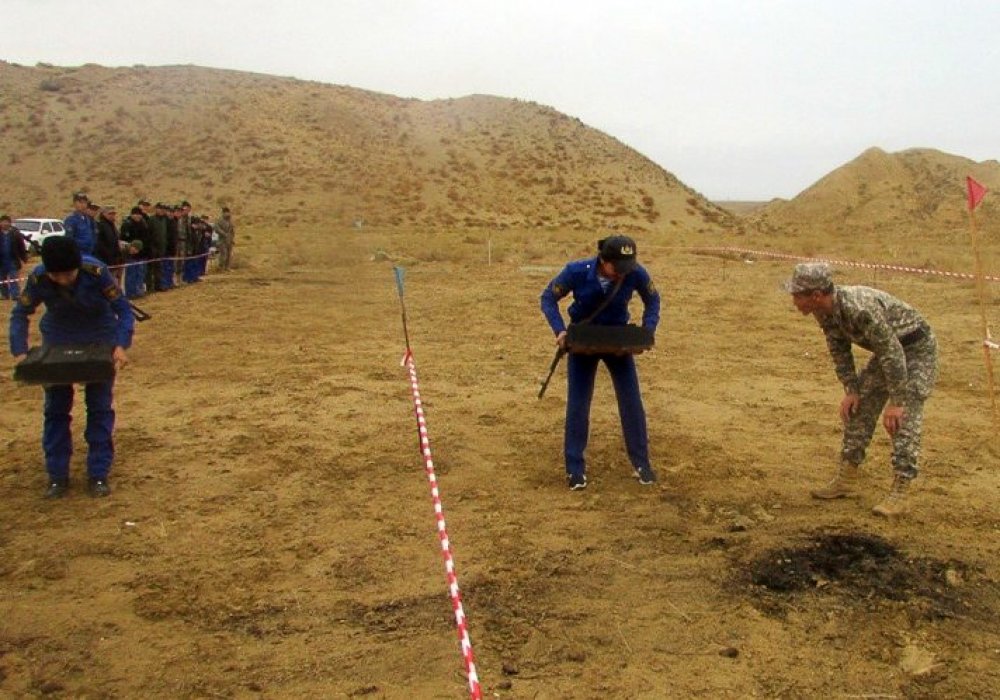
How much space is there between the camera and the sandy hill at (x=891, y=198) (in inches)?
1667

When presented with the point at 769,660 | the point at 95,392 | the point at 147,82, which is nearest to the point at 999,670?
the point at 769,660

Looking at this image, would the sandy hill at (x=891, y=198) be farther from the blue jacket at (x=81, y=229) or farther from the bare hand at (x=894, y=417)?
the bare hand at (x=894, y=417)

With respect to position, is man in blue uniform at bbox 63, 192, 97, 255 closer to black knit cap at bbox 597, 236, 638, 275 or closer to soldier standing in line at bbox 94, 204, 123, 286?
soldier standing in line at bbox 94, 204, 123, 286

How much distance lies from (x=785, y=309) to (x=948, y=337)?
3394mm

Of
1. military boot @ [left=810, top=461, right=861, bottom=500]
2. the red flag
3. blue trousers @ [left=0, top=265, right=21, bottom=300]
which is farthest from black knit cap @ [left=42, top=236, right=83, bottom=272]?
blue trousers @ [left=0, top=265, right=21, bottom=300]

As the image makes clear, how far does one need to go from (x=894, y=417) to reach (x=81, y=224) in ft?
37.7

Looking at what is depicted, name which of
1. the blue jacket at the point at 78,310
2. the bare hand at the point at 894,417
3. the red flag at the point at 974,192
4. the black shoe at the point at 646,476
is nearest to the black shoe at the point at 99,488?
the blue jacket at the point at 78,310

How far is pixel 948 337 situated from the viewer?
11.5m

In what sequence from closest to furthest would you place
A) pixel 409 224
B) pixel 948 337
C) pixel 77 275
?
pixel 77 275, pixel 948 337, pixel 409 224

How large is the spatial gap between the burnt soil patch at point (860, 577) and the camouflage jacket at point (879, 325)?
2.97 feet

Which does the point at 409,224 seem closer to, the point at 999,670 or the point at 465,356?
the point at 465,356

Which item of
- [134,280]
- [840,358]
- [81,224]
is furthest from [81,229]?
[840,358]

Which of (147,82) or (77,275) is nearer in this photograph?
(77,275)

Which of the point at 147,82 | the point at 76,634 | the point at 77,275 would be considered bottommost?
the point at 76,634
